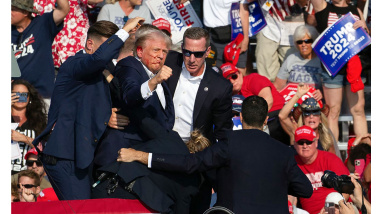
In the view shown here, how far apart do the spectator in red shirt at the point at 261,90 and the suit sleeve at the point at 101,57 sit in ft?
11.6

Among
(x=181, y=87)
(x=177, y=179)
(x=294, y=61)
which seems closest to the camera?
(x=177, y=179)

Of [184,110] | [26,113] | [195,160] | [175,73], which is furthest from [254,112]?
[26,113]

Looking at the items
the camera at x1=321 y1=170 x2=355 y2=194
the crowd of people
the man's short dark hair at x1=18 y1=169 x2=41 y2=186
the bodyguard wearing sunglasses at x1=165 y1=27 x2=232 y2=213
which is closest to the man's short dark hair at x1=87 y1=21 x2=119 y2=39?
the crowd of people

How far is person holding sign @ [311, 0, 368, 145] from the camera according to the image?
10.2 metres

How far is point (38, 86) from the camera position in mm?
9969

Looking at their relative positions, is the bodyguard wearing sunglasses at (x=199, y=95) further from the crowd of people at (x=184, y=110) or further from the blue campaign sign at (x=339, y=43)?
the blue campaign sign at (x=339, y=43)

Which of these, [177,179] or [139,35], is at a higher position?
[139,35]

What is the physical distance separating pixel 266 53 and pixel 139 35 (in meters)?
4.27

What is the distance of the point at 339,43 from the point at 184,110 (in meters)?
3.52

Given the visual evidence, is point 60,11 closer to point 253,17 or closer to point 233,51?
point 233,51

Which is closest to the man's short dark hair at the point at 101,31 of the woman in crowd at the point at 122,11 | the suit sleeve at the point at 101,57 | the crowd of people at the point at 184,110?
the crowd of people at the point at 184,110

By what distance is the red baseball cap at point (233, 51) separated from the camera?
33.8 ft

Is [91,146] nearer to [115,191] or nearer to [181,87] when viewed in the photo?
[115,191]

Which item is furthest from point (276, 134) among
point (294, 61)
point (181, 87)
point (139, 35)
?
point (139, 35)
